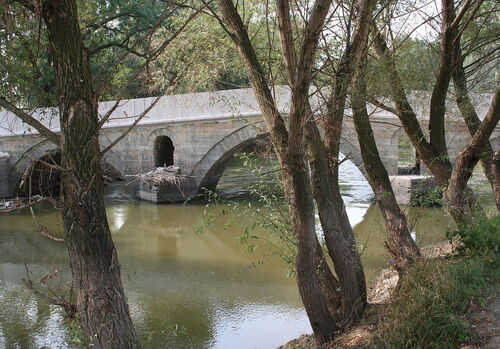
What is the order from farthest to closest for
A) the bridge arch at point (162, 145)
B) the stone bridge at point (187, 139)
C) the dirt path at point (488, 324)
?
the bridge arch at point (162, 145) < the stone bridge at point (187, 139) < the dirt path at point (488, 324)

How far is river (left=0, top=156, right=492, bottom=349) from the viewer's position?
192 inches

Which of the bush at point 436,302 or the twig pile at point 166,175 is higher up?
the twig pile at point 166,175

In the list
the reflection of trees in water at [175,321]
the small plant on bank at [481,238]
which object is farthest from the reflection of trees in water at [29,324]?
the small plant on bank at [481,238]

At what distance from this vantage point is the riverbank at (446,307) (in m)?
2.63

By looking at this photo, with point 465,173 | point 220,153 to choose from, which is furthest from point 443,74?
point 220,153

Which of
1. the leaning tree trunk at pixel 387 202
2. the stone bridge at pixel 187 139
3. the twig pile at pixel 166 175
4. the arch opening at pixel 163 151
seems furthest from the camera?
the arch opening at pixel 163 151

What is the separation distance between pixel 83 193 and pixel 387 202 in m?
2.53

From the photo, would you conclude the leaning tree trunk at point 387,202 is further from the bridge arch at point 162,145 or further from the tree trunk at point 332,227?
Result: the bridge arch at point 162,145

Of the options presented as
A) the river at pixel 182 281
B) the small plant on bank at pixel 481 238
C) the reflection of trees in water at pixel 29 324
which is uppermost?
the small plant on bank at pixel 481 238

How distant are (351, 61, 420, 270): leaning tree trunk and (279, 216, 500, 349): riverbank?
1.11 ft

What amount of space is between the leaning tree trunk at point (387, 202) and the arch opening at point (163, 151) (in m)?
8.70

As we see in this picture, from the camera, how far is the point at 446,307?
9.17 feet

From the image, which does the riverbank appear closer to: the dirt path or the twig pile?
the dirt path

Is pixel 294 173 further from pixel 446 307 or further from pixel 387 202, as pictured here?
pixel 387 202
